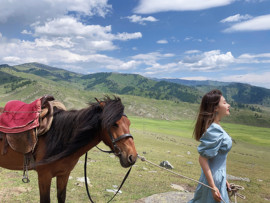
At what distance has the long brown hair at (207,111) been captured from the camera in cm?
321

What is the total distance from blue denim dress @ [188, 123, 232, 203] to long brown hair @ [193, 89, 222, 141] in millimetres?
204

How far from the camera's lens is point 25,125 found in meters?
4.02

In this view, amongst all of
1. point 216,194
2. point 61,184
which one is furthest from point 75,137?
point 216,194

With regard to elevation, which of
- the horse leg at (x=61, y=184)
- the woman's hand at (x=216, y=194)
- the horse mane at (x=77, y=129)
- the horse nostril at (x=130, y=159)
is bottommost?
the horse leg at (x=61, y=184)

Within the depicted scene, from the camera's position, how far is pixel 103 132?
3824 mm

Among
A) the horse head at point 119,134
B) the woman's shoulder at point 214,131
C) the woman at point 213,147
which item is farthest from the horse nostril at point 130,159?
the woman's shoulder at point 214,131

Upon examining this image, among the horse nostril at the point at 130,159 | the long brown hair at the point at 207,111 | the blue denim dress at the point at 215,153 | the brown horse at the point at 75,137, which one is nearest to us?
the blue denim dress at the point at 215,153

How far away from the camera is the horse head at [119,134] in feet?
11.2

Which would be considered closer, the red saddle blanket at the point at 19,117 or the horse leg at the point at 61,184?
the red saddle blanket at the point at 19,117

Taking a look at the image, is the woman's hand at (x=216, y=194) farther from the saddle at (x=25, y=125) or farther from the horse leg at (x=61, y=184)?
the saddle at (x=25, y=125)

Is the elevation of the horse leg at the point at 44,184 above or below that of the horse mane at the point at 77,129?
below

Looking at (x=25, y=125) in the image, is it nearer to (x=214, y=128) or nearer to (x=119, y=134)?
(x=119, y=134)

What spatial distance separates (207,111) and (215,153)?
2.31 feet

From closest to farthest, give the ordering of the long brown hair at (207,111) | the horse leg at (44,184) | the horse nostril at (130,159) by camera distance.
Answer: the long brown hair at (207,111) < the horse nostril at (130,159) < the horse leg at (44,184)
